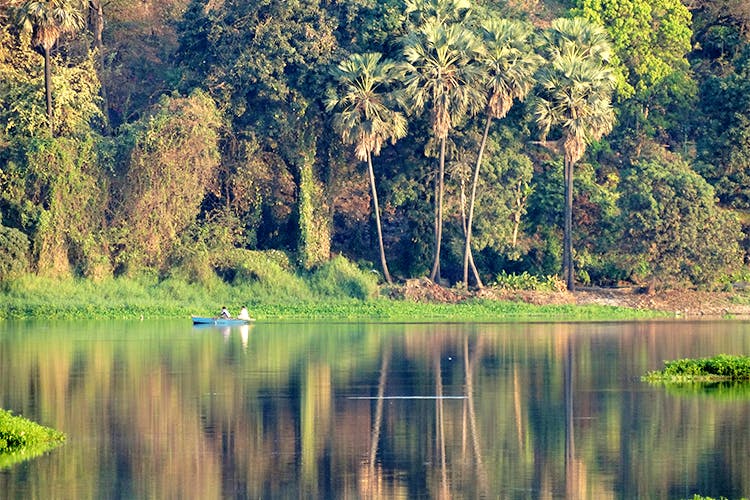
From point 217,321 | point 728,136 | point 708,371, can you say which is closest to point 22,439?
point 708,371

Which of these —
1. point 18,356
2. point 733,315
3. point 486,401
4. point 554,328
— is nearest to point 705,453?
point 486,401

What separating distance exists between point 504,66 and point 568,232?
7274 millimetres

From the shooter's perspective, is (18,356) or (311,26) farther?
(311,26)

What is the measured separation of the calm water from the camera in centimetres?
1877

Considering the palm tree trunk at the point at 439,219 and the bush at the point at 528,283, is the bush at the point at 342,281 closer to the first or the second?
the palm tree trunk at the point at 439,219

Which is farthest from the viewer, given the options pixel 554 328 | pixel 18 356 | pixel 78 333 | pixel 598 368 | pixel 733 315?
pixel 733 315

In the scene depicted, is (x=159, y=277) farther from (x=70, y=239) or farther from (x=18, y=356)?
(x=18, y=356)

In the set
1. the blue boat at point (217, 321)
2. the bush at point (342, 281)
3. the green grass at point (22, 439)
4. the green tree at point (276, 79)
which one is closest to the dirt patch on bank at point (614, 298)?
the bush at point (342, 281)

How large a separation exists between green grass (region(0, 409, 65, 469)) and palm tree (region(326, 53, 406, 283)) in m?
35.9

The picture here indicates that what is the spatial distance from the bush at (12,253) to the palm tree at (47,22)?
16.9 feet

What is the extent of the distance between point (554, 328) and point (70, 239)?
20391 mm

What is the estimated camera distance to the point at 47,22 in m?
56.7

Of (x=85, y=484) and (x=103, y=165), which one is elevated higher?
(x=103, y=165)

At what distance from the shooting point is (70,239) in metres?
58.1
